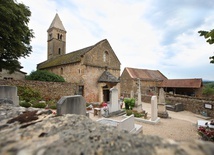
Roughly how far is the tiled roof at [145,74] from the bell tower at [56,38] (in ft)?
55.8

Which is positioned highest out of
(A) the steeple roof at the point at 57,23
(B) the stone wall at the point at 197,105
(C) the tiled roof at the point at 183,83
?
(A) the steeple roof at the point at 57,23

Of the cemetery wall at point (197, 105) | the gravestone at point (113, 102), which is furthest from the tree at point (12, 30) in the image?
the cemetery wall at point (197, 105)

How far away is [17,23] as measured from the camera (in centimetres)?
970

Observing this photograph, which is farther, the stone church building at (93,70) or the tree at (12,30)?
the stone church building at (93,70)

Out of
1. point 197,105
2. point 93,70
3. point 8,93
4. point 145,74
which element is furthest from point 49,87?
point 145,74

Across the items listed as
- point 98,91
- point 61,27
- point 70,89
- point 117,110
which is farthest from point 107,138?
point 61,27

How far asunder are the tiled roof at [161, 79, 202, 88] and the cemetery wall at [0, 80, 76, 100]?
75.8 ft

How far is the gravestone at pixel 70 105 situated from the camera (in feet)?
12.0

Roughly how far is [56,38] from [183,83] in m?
30.8

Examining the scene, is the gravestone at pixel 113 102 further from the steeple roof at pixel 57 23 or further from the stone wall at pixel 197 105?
the steeple roof at pixel 57 23

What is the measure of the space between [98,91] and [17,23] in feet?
41.2

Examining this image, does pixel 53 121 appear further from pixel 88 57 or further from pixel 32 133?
pixel 88 57

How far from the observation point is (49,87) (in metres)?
15.5

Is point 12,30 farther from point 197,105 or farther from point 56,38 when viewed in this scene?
Answer: point 56,38
